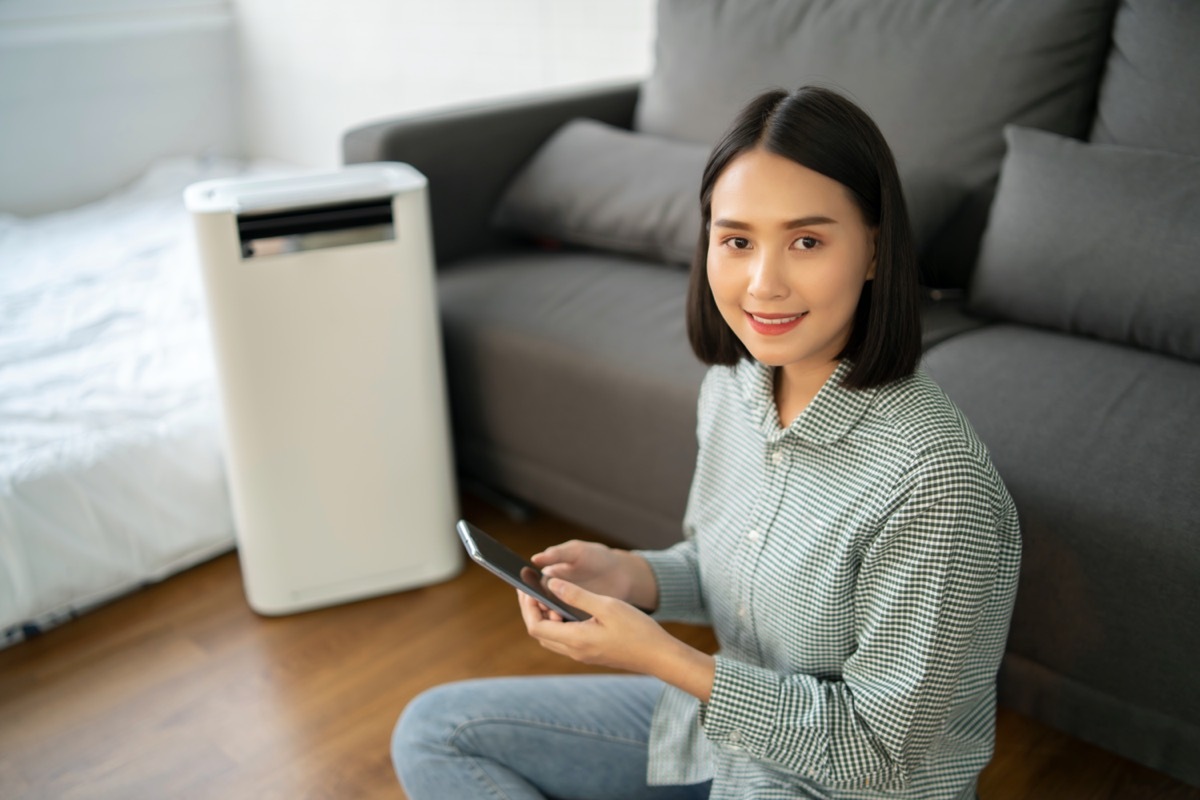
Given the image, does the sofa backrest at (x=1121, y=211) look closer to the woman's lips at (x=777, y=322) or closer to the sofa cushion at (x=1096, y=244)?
the sofa cushion at (x=1096, y=244)

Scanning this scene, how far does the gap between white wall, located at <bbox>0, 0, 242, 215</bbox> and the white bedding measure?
919 millimetres

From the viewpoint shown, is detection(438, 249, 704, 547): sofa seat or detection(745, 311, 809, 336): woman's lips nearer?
detection(745, 311, 809, 336): woman's lips

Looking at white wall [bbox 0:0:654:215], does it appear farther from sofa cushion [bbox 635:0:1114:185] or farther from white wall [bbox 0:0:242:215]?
sofa cushion [bbox 635:0:1114:185]

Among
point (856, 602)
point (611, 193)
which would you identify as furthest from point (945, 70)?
point (856, 602)

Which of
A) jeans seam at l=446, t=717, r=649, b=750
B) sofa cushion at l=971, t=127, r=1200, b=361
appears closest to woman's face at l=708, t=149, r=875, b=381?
jeans seam at l=446, t=717, r=649, b=750

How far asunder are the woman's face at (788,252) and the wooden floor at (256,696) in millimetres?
772

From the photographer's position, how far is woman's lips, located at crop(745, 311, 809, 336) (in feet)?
2.89

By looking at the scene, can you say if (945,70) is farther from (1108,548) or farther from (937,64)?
(1108,548)

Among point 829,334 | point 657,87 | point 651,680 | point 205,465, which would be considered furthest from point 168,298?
point 829,334

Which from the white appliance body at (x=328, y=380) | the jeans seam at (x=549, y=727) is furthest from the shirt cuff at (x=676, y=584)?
the white appliance body at (x=328, y=380)

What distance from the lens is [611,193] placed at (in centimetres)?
193

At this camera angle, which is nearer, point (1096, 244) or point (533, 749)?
point (533, 749)

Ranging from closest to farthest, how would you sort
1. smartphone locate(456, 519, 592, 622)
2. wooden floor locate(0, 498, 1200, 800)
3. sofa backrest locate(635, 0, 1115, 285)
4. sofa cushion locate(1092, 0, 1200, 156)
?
smartphone locate(456, 519, 592, 622), wooden floor locate(0, 498, 1200, 800), sofa cushion locate(1092, 0, 1200, 156), sofa backrest locate(635, 0, 1115, 285)

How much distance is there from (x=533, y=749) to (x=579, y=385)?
69 cm
